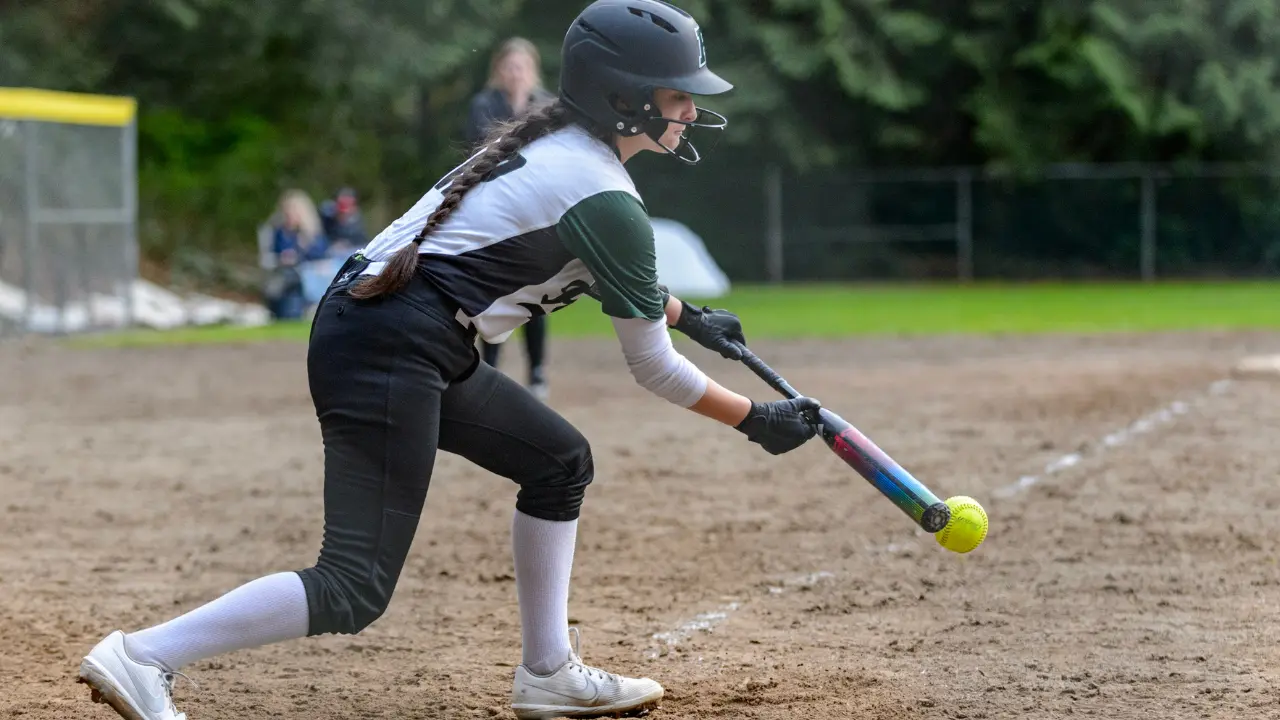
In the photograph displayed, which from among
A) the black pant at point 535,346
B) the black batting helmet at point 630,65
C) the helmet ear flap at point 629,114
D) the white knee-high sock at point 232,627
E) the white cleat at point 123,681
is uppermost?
the black batting helmet at point 630,65

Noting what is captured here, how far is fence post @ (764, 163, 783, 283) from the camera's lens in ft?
95.4

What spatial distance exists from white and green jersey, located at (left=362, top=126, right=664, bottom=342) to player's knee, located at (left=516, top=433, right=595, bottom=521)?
0.39 metres

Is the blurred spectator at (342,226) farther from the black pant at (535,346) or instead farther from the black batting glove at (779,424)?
the black batting glove at (779,424)

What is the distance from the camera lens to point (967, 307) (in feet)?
71.6

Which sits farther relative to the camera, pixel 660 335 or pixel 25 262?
pixel 25 262

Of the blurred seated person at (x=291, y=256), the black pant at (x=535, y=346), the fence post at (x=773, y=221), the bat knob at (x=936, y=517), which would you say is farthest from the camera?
the fence post at (x=773, y=221)

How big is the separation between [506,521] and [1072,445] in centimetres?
360

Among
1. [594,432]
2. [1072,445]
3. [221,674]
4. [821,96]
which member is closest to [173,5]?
[821,96]

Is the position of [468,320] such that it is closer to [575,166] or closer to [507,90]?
[575,166]

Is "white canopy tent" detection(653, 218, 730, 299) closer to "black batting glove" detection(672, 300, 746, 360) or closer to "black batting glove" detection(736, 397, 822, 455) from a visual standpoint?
"black batting glove" detection(672, 300, 746, 360)

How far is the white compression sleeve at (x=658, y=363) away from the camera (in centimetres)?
386

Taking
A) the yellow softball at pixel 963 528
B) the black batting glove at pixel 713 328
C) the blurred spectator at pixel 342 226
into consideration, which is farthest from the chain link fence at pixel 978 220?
the black batting glove at pixel 713 328

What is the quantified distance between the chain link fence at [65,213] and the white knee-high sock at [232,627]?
49.0 feet

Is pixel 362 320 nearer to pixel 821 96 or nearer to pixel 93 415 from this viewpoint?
pixel 93 415
